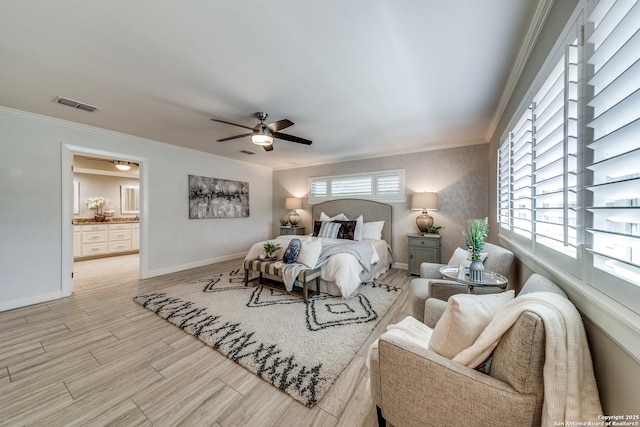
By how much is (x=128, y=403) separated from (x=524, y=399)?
2.20 meters

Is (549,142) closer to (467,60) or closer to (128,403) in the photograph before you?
(467,60)

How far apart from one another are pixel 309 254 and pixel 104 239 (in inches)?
241

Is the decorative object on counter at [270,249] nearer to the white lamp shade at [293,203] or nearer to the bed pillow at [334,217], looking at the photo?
the bed pillow at [334,217]

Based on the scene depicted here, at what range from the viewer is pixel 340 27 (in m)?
1.62

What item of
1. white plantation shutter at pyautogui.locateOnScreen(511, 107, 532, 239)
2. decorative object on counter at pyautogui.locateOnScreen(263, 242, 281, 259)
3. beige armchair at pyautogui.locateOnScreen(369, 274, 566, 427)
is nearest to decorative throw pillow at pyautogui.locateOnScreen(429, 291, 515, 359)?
beige armchair at pyautogui.locateOnScreen(369, 274, 566, 427)

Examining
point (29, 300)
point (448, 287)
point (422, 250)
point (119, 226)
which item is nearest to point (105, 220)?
point (119, 226)

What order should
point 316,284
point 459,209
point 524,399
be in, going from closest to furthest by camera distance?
point 524,399 < point 316,284 < point 459,209

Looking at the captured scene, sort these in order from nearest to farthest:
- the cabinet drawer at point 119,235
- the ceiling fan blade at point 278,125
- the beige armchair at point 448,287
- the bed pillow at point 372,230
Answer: the beige armchair at point 448,287 < the ceiling fan blade at point 278,125 < the bed pillow at point 372,230 < the cabinet drawer at point 119,235

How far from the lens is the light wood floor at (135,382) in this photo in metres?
1.42

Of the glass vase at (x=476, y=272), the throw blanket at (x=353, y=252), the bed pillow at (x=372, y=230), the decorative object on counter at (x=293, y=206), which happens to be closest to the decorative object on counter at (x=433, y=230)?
the bed pillow at (x=372, y=230)

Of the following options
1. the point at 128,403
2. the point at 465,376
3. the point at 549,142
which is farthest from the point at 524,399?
the point at 128,403

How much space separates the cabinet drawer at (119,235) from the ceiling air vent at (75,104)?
4.50 m

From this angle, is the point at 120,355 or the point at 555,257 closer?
the point at 555,257

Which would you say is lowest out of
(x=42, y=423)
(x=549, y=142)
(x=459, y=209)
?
(x=42, y=423)
